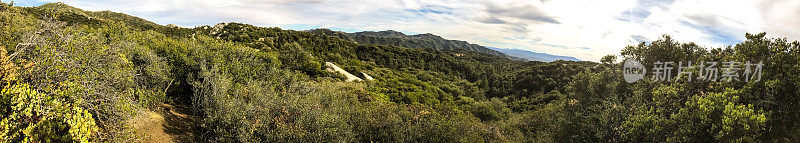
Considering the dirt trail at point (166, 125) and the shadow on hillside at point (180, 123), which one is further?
the shadow on hillside at point (180, 123)

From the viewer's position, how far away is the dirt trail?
9392 millimetres

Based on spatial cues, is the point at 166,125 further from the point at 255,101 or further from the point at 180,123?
the point at 255,101

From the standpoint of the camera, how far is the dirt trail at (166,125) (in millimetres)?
9392

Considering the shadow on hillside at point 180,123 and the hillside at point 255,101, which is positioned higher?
the hillside at point 255,101

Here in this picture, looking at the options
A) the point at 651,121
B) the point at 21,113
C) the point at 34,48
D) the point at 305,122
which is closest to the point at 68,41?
the point at 34,48

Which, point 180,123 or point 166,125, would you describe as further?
point 180,123

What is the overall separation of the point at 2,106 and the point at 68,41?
9.45ft

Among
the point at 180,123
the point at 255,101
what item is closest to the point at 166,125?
the point at 180,123

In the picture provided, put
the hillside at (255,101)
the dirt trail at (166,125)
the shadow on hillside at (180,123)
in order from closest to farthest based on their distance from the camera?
the hillside at (255,101) → the dirt trail at (166,125) → the shadow on hillside at (180,123)

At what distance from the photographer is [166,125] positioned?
10695mm

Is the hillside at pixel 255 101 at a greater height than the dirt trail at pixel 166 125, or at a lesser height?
greater

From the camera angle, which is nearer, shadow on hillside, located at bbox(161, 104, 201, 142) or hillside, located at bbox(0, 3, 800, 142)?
hillside, located at bbox(0, 3, 800, 142)

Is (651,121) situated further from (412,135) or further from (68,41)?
(68,41)

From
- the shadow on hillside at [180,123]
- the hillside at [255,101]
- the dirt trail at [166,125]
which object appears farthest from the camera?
the shadow on hillside at [180,123]
